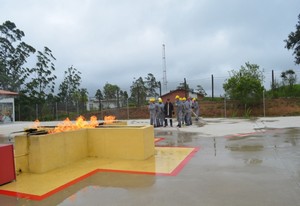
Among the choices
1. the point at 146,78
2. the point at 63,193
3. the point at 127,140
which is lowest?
the point at 63,193

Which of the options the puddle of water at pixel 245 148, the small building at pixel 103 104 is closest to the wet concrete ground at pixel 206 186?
the puddle of water at pixel 245 148

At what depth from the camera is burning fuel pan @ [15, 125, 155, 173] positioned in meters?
6.96

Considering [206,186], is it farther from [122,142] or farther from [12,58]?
[12,58]

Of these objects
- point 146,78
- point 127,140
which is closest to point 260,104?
point 146,78

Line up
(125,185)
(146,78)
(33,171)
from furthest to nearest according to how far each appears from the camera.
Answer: (146,78), (33,171), (125,185)

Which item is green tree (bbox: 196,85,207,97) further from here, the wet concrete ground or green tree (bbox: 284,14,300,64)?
the wet concrete ground

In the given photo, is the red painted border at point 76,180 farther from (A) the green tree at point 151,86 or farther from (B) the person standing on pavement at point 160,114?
(A) the green tree at point 151,86

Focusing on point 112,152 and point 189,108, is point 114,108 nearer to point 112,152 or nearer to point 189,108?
point 189,108

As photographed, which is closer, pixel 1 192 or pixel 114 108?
pixel 1 192

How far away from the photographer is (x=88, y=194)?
210 inches

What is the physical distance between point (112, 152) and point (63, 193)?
297 cm

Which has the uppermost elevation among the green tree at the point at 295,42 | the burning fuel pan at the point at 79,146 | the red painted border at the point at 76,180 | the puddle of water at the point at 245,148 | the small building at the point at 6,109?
the green tree at the point at 295,42

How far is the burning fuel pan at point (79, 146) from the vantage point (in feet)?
22.8

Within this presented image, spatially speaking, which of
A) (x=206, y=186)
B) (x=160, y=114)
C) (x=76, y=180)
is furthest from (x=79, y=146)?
(x=160, y=114)
